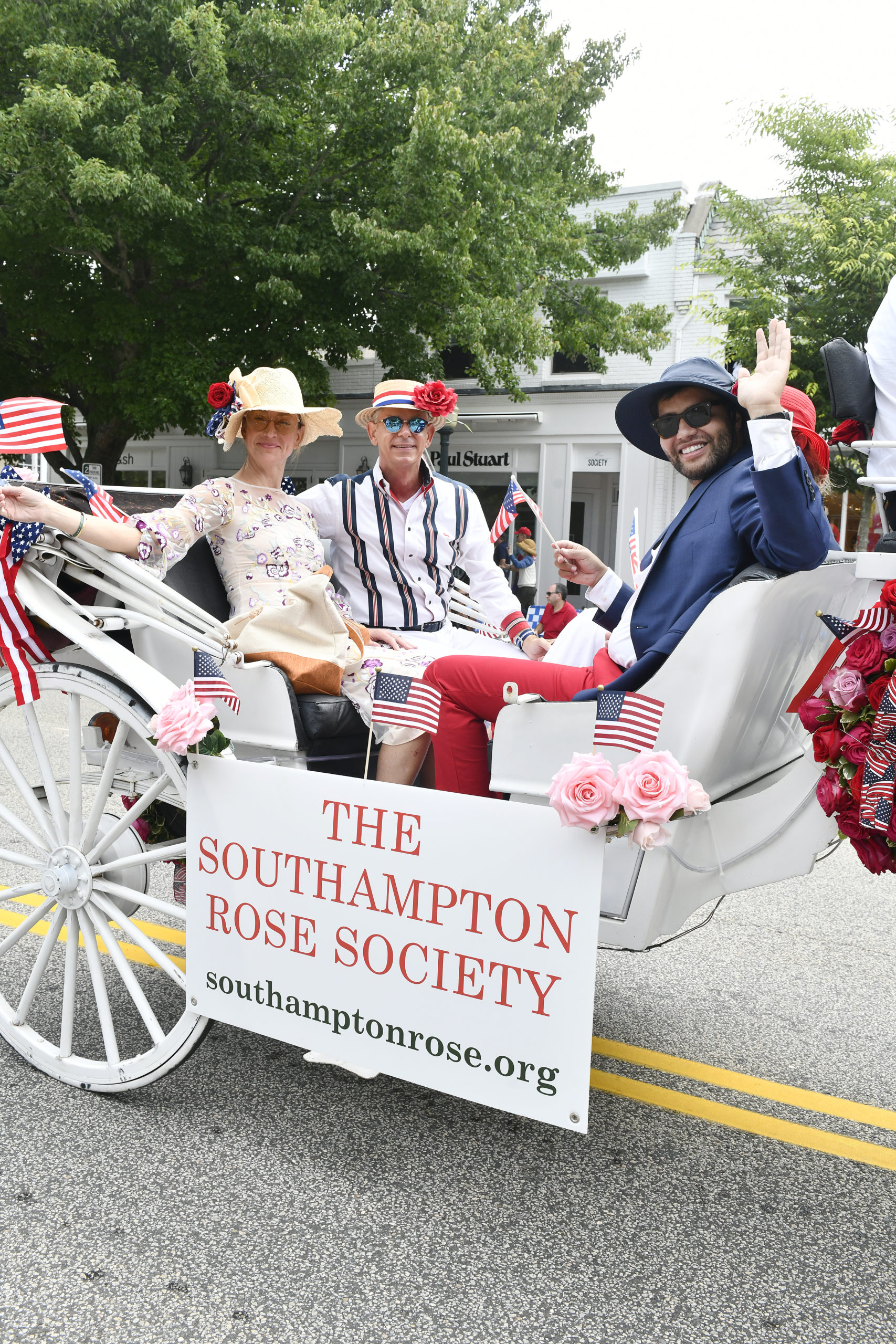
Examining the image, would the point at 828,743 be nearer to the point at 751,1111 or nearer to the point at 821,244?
the point at 751,1111

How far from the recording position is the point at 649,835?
193cm

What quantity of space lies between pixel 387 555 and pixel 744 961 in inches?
79.4

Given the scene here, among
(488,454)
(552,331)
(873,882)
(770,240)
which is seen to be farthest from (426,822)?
(488,454)

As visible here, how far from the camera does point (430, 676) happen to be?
8.91 ft

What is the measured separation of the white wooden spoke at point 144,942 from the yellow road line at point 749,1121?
→ 47.7 inches

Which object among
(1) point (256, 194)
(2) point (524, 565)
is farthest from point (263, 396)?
(1) point (256, 194)

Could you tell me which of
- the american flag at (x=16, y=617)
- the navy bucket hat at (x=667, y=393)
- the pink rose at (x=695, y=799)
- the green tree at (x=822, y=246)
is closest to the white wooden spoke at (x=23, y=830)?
the american flag at (x=16, y=617)

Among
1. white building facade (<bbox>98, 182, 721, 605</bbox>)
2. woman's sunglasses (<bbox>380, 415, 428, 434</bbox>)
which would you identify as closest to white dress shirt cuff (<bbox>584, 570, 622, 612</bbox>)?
woman's sunglasses (<bbox>380, 415, 428, 434</bbox>)

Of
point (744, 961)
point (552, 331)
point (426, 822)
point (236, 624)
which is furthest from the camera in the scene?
point (552, 331)

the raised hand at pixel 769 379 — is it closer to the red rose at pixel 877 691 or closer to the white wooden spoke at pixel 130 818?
the red rose at pixel 877 691

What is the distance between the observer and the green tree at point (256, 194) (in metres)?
10.7

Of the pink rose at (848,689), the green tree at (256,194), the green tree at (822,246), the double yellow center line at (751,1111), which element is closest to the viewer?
the pink rose at (848,689)

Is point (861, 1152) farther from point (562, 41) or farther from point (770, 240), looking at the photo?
point (562, 41)

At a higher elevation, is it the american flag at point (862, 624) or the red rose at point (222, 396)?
the red rose at point (222, 396)
